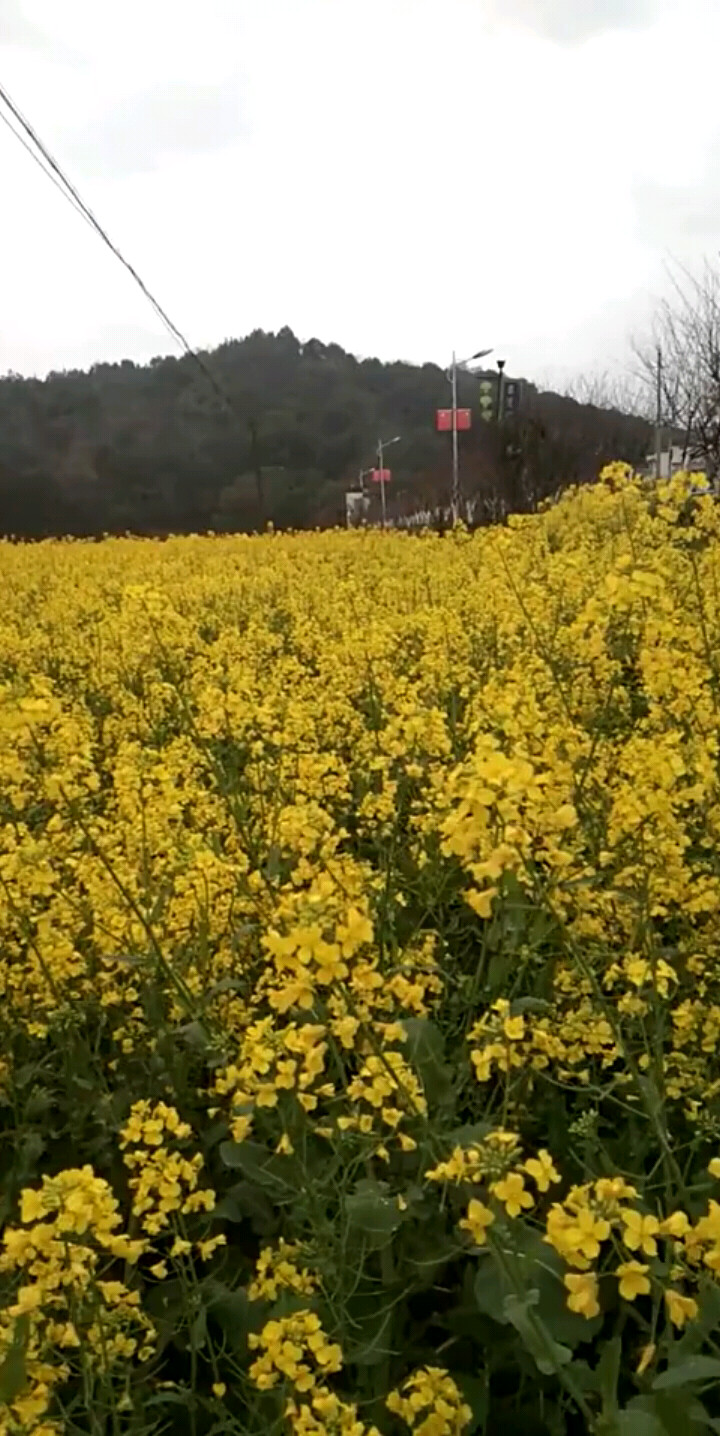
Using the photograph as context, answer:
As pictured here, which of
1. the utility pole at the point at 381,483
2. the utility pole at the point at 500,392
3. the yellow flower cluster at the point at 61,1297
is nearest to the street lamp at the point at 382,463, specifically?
the utility pole at the point at 381,483

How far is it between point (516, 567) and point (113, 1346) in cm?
473

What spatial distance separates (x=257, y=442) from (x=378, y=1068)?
971 inches

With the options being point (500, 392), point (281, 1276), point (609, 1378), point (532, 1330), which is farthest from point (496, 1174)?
point (500, 392)

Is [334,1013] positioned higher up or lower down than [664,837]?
lower down

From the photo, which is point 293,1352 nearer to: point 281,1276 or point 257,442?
point 281,1276

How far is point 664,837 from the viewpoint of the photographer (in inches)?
84.2

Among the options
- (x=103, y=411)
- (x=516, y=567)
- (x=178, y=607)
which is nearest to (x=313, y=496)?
(x=103, y=411)

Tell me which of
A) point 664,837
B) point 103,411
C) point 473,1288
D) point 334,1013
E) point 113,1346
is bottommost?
point 473,1288

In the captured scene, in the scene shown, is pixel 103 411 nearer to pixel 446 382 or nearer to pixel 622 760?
pixel 446 382

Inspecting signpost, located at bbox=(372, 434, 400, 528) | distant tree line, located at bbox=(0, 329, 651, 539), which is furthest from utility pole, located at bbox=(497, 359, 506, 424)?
signpost, located at bbox=(372, 434, 400, 528)

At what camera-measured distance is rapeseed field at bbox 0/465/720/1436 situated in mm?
1499

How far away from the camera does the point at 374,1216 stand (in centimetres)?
180

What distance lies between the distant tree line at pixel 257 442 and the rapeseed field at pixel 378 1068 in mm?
18519

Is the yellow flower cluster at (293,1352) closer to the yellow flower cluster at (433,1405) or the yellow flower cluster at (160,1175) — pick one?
the yellow flower cluster at (433,1405)
